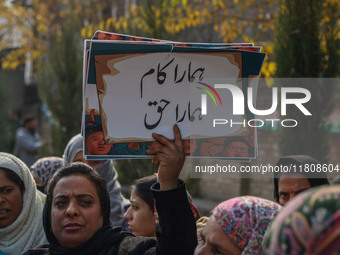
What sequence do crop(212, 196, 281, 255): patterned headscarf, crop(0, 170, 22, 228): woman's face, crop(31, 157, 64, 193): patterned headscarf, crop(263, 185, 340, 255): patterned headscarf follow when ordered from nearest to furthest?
crop(263, 185, 340, 255): patterned headscarf < crop(212, 196, 281, 255): patterned headscarf < crop(0, 170, 22, 228): woman's face < crop(31, 157, 64, 193): patterned headscarf

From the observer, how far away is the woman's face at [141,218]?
11.5 ft

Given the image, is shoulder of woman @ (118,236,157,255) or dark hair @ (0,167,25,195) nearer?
shoulder of woman @ (118,236,157,255)

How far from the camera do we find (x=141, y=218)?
140 inches

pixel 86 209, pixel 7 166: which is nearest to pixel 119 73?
pixel 86 209

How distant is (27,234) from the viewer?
3320 mm

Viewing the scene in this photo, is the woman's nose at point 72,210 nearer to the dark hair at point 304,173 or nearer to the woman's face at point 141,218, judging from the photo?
the woman's face at point 141,218

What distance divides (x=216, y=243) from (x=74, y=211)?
934 mm

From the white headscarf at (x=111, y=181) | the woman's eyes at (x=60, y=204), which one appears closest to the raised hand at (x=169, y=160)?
the woman's eyes at (x=60, y=204)

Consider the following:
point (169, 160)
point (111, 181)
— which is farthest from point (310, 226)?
point (111, 181)

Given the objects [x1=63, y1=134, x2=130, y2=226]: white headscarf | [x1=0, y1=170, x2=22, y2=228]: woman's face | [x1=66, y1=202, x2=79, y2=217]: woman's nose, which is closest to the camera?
[x1=66, y1=202, x2=79, y2=217]: woman's nose

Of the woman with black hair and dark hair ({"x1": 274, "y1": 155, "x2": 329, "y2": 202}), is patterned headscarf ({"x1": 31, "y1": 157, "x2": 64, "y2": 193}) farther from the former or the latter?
dark hair ({"x1": 274, "y1": 155, "x2": 329, "y2": 202})

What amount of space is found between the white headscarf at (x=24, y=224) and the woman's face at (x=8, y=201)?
3 cm

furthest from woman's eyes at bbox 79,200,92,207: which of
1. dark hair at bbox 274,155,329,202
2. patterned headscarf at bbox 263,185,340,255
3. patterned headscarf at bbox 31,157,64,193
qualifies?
patterned headscarf at bbox 31,157,64,193

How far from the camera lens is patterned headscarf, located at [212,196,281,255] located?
1834 millimetres
